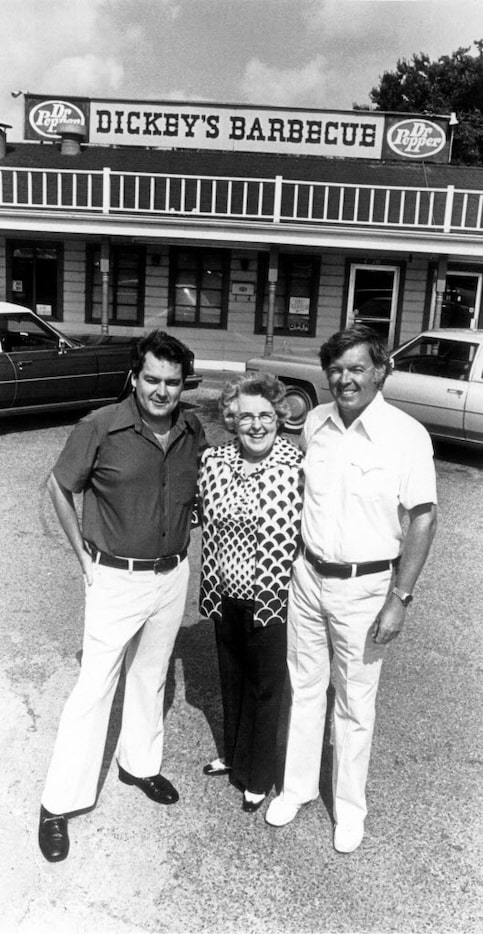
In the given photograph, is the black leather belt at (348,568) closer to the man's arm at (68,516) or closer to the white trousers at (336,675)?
the white trousers at (336,675)

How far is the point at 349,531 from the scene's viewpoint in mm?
2758

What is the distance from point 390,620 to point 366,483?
1.56ft

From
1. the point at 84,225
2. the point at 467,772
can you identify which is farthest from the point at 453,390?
the point at 84,225

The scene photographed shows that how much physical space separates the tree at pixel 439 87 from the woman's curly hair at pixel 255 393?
4092 centimetres

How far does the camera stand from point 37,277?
16.8 m

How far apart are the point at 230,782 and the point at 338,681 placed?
734 mm

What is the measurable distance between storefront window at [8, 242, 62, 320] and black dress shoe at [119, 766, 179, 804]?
14.7 metres

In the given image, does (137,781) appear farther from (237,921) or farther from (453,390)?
(453,390)

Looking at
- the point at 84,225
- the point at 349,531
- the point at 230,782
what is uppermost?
the point at 84,225

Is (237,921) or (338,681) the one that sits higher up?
(338,681)

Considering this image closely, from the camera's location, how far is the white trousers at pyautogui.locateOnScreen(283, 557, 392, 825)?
280 cm

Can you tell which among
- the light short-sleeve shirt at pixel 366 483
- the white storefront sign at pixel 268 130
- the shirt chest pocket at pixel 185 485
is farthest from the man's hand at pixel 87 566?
the white storefront sign at pixel 268 130

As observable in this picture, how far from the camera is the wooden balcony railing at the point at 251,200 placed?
1395 centimetres

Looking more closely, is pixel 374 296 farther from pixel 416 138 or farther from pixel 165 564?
pixel 165 564
